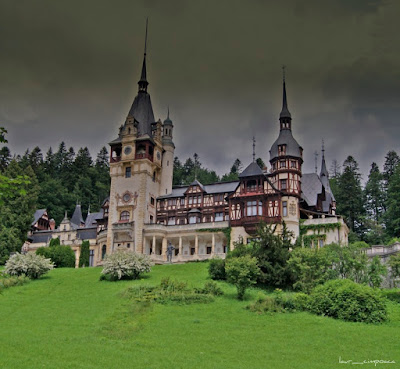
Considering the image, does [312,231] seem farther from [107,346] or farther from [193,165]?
[193,165]

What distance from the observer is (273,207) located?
193 feet

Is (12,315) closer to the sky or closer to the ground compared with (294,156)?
closer to the ground

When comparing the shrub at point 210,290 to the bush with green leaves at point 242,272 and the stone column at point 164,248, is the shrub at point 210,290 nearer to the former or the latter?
the bush with green leaves at point 242,272

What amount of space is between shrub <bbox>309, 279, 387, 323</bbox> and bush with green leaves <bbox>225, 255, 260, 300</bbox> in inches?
194

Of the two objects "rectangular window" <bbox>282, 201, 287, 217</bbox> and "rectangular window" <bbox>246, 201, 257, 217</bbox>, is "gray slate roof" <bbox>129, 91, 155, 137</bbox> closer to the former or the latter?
"rectangular window" <bbox>246, 201, 257, 217</bbox>

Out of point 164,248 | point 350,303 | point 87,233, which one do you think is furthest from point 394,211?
point 87,233

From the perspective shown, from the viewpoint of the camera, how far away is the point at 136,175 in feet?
216

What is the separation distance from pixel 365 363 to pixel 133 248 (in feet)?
144

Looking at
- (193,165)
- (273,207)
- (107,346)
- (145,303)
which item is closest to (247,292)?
(145,303)

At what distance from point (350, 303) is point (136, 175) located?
40.0 metres

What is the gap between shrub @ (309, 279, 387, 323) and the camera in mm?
30016

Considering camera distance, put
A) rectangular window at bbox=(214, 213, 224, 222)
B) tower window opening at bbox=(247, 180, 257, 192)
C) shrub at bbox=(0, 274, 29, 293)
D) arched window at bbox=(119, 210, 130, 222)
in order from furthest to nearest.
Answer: arched window at bbox=(119, 210, 130, 222) → rectangular window at bbox=(214, 213, 224, 222) → tower window opening at bbox=(247, 180, 257, 192) → shrub at bbox=(0, 274, 29, 293)

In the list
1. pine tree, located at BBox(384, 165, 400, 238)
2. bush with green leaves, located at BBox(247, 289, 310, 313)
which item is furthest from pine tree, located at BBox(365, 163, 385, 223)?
bush with green leaves, located at BBox(247, 289, 310, 313)

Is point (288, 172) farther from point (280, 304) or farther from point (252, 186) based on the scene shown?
point (280, 304)
